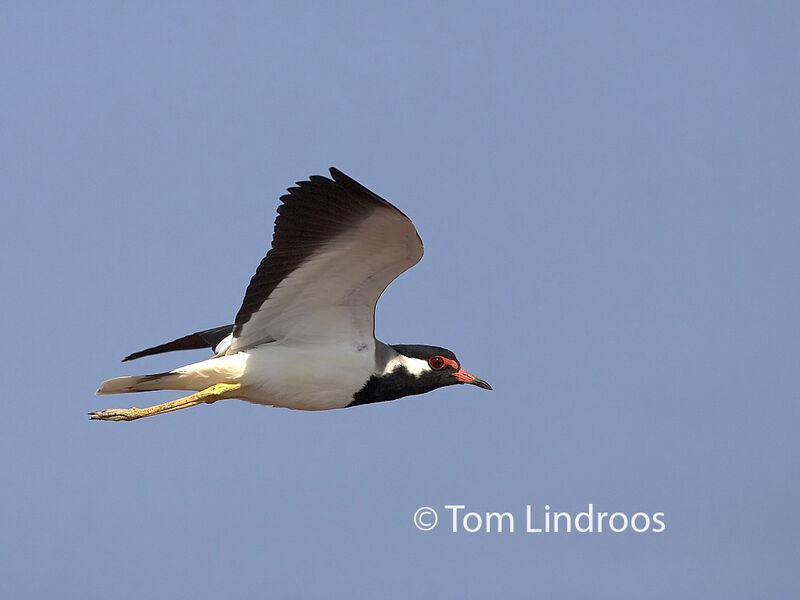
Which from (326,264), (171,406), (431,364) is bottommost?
(171,406)

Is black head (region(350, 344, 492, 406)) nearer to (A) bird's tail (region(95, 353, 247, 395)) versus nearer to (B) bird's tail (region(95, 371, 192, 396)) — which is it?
(A) bird's tail (region(95, 353, 247, 395))

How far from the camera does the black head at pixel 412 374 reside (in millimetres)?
13812

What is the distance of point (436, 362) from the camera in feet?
46.2

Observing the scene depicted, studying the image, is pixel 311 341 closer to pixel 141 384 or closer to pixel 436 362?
pixel 436 362

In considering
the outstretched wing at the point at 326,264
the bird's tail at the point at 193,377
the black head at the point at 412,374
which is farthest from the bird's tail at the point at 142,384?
the black head at the point at 412,374

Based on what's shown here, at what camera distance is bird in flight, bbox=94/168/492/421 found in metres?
12.9

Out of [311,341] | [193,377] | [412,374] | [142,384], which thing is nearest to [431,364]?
[412,374]

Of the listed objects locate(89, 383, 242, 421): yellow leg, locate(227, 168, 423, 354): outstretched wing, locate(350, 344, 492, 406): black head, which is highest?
locate(227, 168, 423, 354): outstretched wing

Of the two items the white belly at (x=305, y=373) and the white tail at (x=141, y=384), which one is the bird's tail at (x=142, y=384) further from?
the white belly at (x=305, y=373)

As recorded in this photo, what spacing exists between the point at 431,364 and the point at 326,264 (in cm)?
169

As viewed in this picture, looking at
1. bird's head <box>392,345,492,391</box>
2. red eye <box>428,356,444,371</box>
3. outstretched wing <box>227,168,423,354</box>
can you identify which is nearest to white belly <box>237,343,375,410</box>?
outstretched wing <box>227,168,423,354</box>

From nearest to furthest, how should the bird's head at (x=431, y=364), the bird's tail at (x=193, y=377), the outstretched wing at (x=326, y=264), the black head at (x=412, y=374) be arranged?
the outstretched wing at (x=326, y=264)
the bird's tail at (x=193, y=377)
the black head at (x=412, y=374)
the bird's head at (x=431, y=364)

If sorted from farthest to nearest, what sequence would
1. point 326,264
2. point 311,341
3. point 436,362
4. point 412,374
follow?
point 436,362
point 412,374
point 311,341
point 326,264

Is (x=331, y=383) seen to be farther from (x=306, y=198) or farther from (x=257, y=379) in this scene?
(x=306, y=198)
